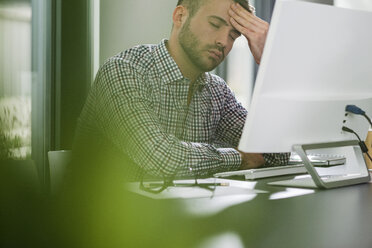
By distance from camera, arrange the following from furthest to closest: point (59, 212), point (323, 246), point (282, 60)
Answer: point (282, 60)
point (59, 212)
point (323, 246)

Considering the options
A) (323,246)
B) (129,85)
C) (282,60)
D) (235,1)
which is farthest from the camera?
(235,1)

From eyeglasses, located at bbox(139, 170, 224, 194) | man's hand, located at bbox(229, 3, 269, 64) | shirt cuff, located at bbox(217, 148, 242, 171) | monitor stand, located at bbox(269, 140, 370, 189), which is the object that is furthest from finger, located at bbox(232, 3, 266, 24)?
eyeglasses, located at bbox(139, 170, 224, 194)

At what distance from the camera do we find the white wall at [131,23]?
2.71m

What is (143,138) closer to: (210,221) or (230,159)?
(230,159)

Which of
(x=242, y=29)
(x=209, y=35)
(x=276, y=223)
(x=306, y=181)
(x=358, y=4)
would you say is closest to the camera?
(x=276, y=223)

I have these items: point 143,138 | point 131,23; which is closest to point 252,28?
point 143,138

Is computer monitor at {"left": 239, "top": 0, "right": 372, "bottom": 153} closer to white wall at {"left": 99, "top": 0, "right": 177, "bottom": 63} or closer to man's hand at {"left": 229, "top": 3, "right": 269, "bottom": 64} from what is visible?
man's hand at {"left": 229, "top": 3, "right": 269, "bottom": 64}

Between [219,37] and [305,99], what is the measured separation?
785mm

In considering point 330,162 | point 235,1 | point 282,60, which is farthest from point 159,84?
point 282,60

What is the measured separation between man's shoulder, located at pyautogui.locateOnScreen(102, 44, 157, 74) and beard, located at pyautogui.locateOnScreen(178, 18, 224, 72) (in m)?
0.14

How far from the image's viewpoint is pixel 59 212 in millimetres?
721

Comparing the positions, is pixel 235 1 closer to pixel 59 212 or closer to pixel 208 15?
pixel 208 15

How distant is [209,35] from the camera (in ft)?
5.99

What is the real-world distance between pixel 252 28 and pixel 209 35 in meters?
0.19
